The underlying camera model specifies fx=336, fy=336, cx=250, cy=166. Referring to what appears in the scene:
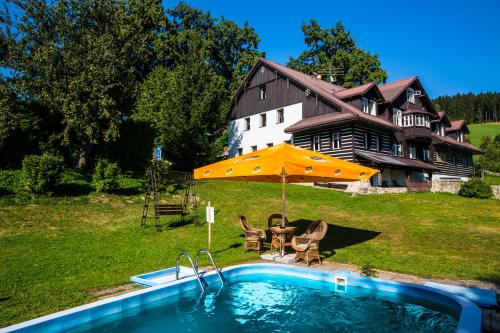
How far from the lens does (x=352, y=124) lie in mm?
27578

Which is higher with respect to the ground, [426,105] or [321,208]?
[426,105]

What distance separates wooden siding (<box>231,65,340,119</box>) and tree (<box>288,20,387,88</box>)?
12846 millimetres

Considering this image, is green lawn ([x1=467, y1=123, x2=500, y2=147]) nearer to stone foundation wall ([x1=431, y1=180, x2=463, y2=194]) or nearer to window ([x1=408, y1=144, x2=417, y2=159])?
window ([x1=408, y1=144, x2=417, y2=159])

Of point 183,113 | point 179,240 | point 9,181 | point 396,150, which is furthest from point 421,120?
point 9,181

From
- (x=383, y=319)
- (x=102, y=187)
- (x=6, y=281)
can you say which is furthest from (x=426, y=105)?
(x=6, y=281)

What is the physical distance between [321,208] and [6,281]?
583 inches

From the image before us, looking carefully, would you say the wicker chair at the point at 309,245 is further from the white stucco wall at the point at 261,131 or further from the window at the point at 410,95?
the window at the point at 410,95

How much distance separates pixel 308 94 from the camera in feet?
104

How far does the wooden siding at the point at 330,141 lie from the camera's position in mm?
27750

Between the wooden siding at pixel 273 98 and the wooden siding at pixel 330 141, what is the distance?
201cm

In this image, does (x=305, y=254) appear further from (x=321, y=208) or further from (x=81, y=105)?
(x=81, y=105)

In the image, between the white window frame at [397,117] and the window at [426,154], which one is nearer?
the white window frame at [397,117]

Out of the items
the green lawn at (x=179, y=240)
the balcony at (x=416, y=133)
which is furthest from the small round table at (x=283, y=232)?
the balcony at (x=416, y=133)

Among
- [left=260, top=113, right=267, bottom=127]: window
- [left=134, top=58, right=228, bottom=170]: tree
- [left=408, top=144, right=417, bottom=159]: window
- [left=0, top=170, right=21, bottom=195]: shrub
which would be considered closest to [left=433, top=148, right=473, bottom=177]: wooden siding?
[left=408, top=144, right=417, bottom=159]: window
